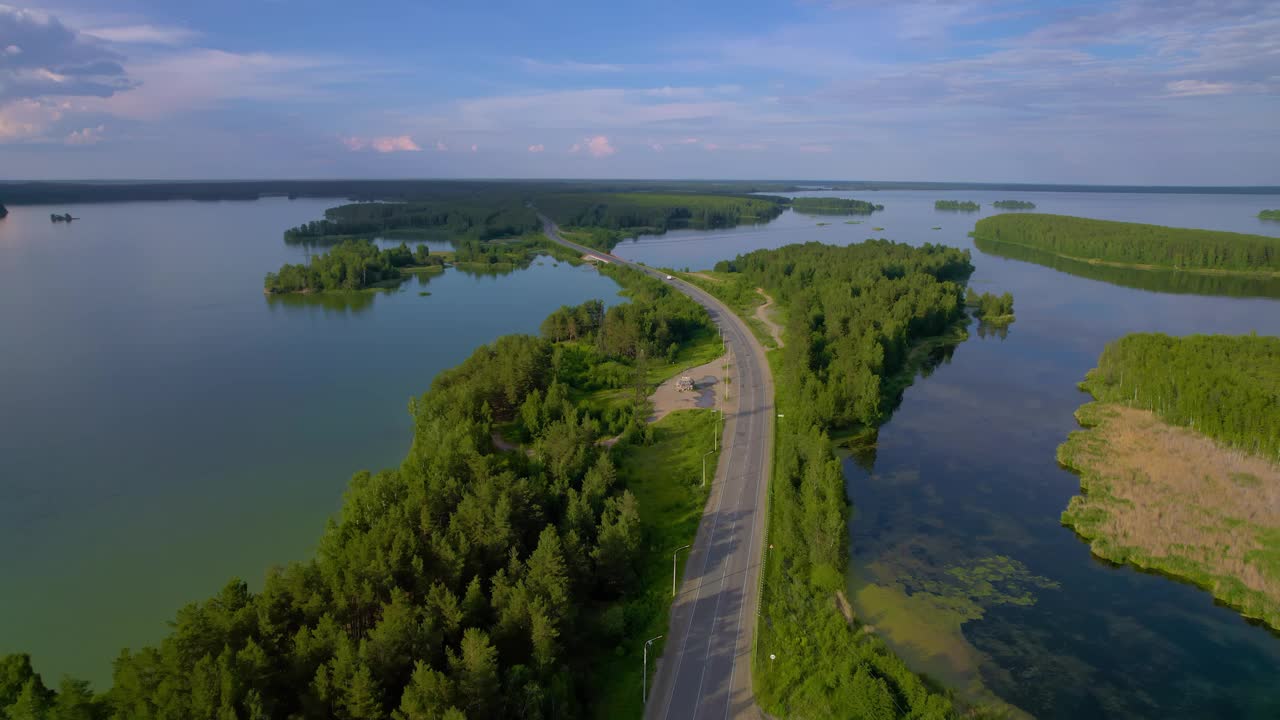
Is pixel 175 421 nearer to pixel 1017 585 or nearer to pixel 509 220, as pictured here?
pixel 1017 585

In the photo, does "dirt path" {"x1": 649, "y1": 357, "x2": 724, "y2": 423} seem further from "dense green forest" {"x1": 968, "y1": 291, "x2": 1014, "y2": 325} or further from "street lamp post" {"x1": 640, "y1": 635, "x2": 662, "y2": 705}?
"dense green forest" {"x1": 968, "y1": 291, "x2": 1014, "y2": 325}

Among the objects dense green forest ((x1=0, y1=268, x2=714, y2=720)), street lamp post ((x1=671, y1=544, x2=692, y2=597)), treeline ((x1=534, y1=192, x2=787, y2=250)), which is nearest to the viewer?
dense green forest ((x1=0, y1=268, x2=714, y2=720))

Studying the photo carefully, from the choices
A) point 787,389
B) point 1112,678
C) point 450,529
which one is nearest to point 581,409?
point 787,389

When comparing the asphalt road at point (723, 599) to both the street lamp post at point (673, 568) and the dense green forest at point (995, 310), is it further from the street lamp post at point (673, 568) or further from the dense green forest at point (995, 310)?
the dense green forest at point (995, 310)

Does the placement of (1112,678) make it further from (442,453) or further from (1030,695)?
(442,453)

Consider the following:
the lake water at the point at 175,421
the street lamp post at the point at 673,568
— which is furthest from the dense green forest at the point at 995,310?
the street lamp post at the point at 673,568

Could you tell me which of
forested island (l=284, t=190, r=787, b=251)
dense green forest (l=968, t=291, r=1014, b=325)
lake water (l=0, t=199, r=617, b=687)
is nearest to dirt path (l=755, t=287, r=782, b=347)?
lake water (l=0, t=199, r=617, b=687)
